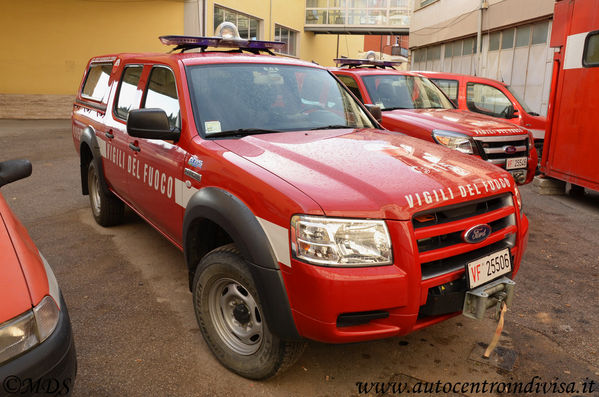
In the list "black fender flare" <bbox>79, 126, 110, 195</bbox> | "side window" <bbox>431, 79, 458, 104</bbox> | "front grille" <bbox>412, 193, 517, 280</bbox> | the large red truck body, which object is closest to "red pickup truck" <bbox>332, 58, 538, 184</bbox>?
the large red truck body

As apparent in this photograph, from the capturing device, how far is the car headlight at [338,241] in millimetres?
2248

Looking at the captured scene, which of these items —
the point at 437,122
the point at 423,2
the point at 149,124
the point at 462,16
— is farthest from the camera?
the point at 423,2

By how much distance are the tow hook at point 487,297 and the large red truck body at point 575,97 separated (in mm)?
4985

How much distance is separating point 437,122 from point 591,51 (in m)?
2.53

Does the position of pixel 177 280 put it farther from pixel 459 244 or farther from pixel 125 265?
pixel 459 244

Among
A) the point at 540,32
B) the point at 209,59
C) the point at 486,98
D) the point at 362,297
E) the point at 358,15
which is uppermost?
the point at 358,15

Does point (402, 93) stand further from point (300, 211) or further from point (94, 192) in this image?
point (300, 211)

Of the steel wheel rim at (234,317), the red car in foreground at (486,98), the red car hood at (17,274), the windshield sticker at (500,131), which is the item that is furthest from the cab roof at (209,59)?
the red car in foreground at (486,98)

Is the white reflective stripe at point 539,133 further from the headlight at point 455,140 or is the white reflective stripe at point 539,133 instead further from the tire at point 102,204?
the tire at point 102,204

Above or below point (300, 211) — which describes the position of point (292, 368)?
below

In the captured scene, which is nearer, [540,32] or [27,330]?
[27,330]

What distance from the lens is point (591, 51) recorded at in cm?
674

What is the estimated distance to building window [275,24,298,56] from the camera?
24.7m

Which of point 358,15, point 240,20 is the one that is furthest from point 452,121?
point 358,15
